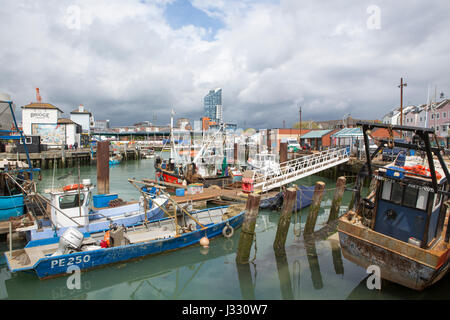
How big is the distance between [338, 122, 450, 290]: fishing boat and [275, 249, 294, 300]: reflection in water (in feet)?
7.69

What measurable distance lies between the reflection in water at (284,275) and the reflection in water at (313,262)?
93 centimetres

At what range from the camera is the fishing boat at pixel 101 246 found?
9.34 meters

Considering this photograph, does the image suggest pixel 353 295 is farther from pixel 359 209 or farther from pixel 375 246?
pixel 359 209

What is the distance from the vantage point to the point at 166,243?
453 inches

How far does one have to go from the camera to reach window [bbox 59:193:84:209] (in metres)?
12.0

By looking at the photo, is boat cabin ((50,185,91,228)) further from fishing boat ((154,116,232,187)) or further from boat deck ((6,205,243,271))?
fishing boat ((154,116,232,187))

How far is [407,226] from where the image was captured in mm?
8078

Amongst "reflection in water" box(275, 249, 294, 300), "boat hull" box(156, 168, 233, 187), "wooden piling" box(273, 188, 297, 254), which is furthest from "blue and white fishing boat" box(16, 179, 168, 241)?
"boat hull" box(156, 168, 233, 187)

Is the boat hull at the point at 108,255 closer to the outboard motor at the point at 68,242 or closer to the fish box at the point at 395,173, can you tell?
the outboard motor at the point at 68,242

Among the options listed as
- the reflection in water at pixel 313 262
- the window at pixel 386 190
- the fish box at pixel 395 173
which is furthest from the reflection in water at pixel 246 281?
the fish box at pixel 395 173

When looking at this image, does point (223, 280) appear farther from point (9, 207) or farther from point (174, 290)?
point (9, 207)

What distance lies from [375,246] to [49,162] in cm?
5064
